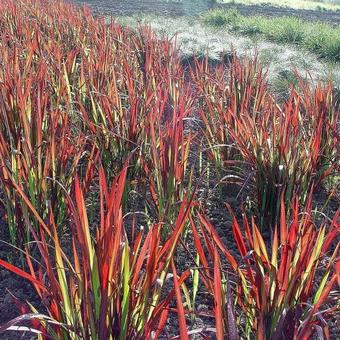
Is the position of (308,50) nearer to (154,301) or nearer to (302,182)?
(302,182)

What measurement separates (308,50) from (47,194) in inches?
242

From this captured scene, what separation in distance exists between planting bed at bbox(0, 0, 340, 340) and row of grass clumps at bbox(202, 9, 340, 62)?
13.4 ft

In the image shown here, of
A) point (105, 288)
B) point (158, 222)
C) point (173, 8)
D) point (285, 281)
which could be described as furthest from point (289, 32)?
point (105, 288)

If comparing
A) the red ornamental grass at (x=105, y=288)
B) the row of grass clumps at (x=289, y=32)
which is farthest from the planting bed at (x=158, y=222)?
the row of grass clumps at (x=289, y=32)

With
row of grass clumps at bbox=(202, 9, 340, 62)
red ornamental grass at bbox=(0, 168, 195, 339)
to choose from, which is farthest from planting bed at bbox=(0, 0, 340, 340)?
row of grass clumps at bbox=(202, 9, 340, 62)

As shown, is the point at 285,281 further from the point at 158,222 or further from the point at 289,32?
the point at 289,32

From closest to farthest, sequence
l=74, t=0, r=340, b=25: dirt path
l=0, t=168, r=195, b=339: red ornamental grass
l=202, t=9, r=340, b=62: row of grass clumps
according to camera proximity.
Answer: l=0, t=168, r=195, b=339: red ornamental grass < l=202, t=9, r=340, b=62: row of grass clumps < l=74, t=0, r=340, b=25: dirt path

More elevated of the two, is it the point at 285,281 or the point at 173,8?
the point at 285,281

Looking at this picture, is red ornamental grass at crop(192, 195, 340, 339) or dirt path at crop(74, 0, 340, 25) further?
dirt path at crop(74, 0, 340, 25)

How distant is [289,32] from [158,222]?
24.7ft

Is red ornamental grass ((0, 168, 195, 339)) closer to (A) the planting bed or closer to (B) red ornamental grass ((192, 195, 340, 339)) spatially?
(A) the planting bed

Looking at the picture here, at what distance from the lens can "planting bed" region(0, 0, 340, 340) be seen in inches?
48.9

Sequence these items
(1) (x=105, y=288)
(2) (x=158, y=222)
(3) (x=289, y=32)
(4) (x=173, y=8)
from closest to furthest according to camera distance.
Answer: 1. (1) (x=105, y=288)
2. (2) (x=158, y=222)
3. (3) (x=289, y=32)
4. (4) (x=173, y=8)

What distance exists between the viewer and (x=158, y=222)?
69.8 inches
